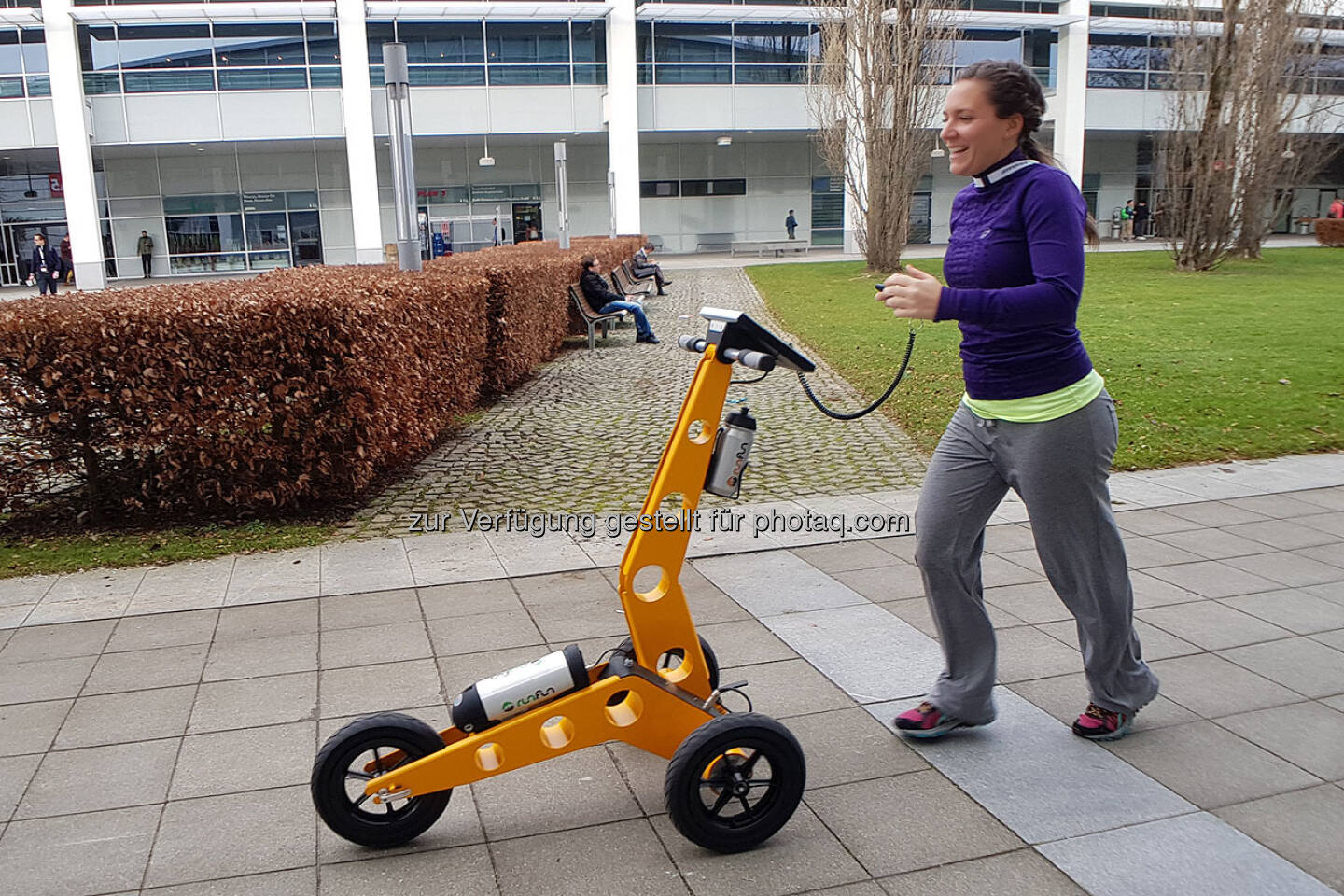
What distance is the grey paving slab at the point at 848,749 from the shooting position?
10.7 feet

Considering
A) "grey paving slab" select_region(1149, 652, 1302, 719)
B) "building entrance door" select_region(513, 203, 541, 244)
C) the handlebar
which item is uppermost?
"building entrance door" select_region(513, 203, 541, 244)

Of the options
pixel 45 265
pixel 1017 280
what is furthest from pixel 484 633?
pixel 45 265

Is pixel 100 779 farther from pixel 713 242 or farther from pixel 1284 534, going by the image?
pixel 713 242

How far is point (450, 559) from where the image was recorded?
5.56 metres

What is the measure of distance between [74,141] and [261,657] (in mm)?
34412

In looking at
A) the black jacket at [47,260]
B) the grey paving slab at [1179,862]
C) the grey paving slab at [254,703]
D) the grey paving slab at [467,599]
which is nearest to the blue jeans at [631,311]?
the grey paving slab at [467,599]

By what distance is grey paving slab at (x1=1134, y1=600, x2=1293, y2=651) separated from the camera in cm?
421

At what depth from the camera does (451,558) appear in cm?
557

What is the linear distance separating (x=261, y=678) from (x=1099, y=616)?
3.05 meters

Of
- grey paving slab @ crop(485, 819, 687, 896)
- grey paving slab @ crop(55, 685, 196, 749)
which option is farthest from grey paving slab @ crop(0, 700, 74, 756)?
grey paving slab @ crop(485, 819, 687, 896)

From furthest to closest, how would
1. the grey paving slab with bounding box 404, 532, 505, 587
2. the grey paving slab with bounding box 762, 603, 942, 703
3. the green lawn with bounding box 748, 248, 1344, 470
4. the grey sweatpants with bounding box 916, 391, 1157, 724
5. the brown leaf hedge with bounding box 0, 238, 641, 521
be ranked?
the green lawn with bounding box 748, 248, 1344, 470
the brown leaf hedge with bounding box 0, 238, 641, 521
the grey paving slab with bounding box 404, 532, 505, 587
the grey paving slab with bounding box 762, 603, 942, 703
the grey sweatpants with bounding box 916, 391, 1157, 724

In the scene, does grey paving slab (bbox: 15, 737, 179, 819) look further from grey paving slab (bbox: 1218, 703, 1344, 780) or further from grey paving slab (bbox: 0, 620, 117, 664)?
grey paving slab (bbox: 1218, 703, 1344, 780)

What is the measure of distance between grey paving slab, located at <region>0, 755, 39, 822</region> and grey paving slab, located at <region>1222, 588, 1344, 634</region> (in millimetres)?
4684

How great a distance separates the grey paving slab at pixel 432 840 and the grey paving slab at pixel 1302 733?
248cm
